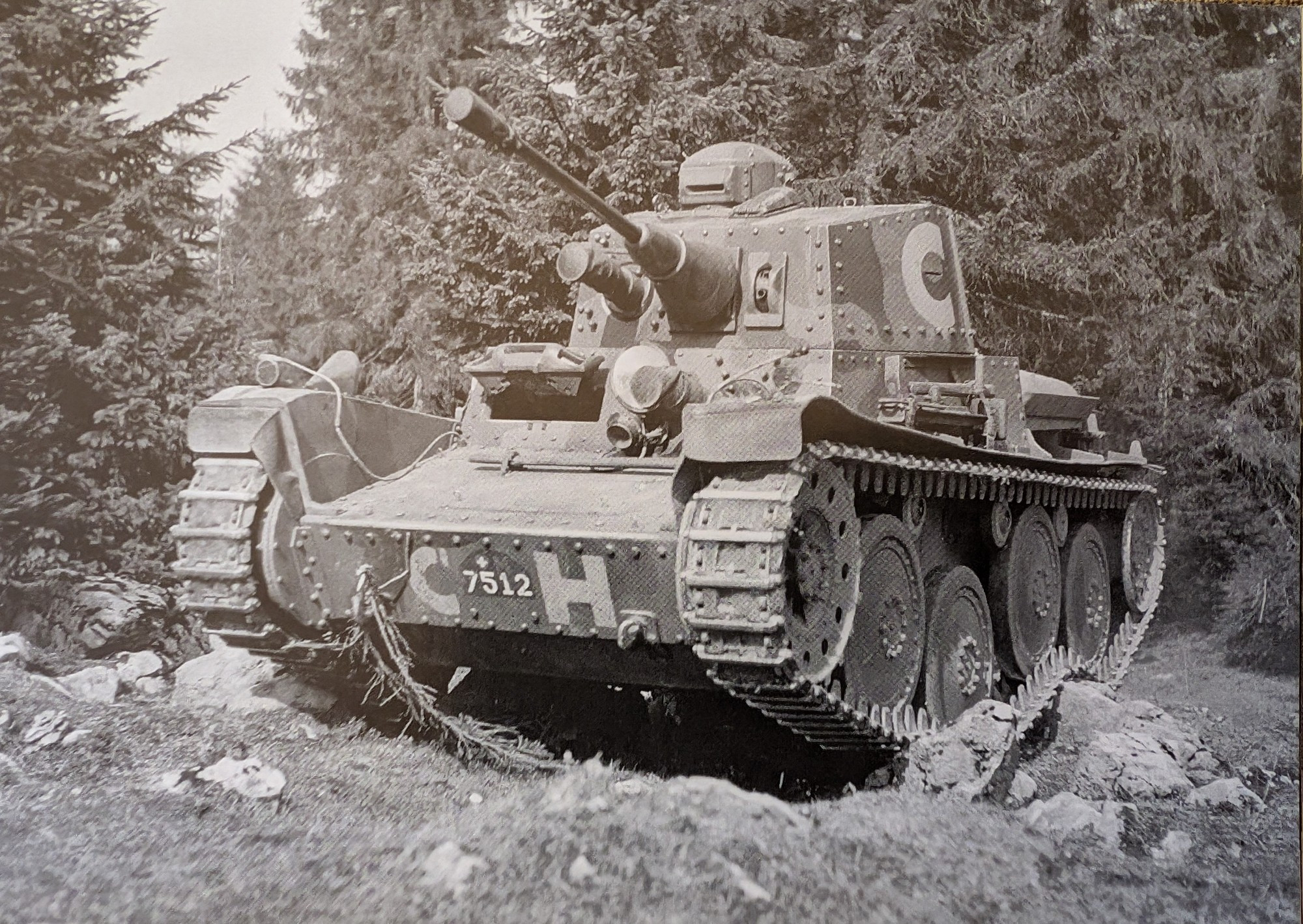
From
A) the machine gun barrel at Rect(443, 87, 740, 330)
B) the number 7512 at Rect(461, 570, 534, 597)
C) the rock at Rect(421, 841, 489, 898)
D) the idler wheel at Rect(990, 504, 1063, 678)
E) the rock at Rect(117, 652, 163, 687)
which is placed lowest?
the rock at Rect(421, 841, 489, 898)

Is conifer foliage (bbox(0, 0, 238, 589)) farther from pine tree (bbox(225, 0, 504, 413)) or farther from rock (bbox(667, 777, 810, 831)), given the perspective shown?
rock (bbox(667, 777, 810, 831))

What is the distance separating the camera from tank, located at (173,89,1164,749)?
439 cm

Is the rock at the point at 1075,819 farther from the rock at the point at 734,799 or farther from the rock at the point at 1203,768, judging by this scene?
the rock at the point at 734,799

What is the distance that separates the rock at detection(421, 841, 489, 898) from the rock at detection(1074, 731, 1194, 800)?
2.73 m

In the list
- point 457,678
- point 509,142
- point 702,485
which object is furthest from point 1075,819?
point 509,142

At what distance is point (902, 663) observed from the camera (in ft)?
17.7

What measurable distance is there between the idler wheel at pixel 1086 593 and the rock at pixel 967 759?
1679mm

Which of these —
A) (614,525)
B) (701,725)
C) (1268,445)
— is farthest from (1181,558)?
(614,525)

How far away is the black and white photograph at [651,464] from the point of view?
4.39 metres

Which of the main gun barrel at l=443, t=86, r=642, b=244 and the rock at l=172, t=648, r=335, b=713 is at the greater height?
the main gun barrel at l=443, t=86, r=642, b=244

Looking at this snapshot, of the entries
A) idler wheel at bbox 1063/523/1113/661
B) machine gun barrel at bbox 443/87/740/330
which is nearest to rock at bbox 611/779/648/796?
→ machine gun barrel at bbox 443/87/740/330

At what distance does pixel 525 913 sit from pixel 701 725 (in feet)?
6.15

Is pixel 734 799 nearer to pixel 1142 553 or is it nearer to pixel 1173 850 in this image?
pixel 1173 850

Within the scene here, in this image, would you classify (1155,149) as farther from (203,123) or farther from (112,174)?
(112,174)
